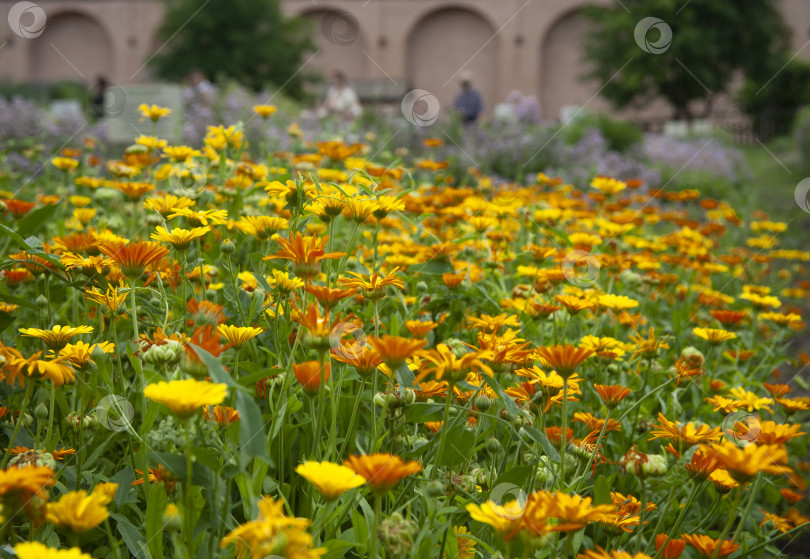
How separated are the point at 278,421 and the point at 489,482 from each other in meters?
0.31

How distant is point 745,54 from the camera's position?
16000mm

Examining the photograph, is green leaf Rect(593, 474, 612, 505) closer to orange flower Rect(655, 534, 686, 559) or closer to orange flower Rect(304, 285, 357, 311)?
orange flower Rect(655, 534, 686, 559)

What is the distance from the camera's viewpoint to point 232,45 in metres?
16.2

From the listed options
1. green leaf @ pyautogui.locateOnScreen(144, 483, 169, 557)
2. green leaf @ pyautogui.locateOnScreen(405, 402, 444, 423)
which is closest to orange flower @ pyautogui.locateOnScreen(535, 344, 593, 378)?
green leaf @ pyautogui.locateOnScreen(405, 402, 444, 423)

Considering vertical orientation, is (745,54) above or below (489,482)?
above

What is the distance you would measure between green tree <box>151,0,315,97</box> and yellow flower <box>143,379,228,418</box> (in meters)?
15.5

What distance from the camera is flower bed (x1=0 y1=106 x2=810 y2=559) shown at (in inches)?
26.3

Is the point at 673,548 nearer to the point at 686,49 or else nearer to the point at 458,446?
the point at 458,446

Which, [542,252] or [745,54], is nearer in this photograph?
[542,252]

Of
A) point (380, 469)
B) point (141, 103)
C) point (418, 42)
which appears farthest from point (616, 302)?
point (418, 42)

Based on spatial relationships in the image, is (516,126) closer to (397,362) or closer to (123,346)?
(123,346)

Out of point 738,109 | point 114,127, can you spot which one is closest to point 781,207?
point 114,127

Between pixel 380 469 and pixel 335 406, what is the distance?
0.28 meters

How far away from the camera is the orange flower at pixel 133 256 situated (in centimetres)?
83
